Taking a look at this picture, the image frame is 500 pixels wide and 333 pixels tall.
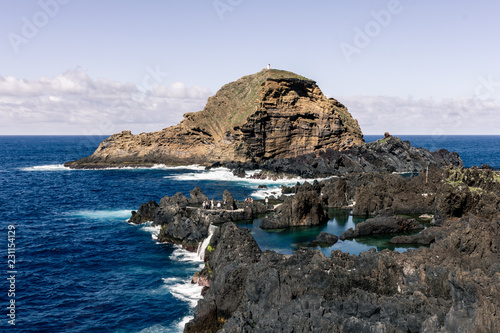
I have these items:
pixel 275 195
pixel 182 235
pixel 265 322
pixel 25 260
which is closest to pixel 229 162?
pixel 275 195

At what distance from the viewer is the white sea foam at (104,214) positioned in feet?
203

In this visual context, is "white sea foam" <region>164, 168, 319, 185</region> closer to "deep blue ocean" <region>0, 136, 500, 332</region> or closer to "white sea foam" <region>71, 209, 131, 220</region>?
"deep blue ocean" <region>0, 136, 500, 332</region>

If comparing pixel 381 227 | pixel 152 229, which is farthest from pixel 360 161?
pixel 152 229

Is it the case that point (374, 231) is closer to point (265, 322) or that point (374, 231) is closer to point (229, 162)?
point (265, 322)

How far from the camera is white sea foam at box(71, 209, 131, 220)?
61812 millimetres

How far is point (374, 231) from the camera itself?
160ft

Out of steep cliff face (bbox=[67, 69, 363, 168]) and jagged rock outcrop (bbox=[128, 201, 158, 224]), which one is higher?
steep cliff face (bbox=[67, 69, 363, 168])

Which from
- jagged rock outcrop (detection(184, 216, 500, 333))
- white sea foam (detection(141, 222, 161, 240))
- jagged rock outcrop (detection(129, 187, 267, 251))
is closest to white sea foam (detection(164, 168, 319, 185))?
jagged rock outcrop (detection(129, 187, 267, 251))

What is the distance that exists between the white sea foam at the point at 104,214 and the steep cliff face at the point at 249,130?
176 ft

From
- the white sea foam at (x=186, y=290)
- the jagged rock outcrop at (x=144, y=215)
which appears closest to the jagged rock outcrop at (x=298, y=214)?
the jagged rock outcrop at (x=144, y=215)

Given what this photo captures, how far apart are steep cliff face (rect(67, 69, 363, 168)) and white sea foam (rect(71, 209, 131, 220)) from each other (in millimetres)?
53505

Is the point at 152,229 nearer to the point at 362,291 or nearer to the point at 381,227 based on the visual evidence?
the point at 381,227

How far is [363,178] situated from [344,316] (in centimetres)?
6148

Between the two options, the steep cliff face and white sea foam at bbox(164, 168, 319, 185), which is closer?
white sea foam at bbox(164, 168, 319, 185)
